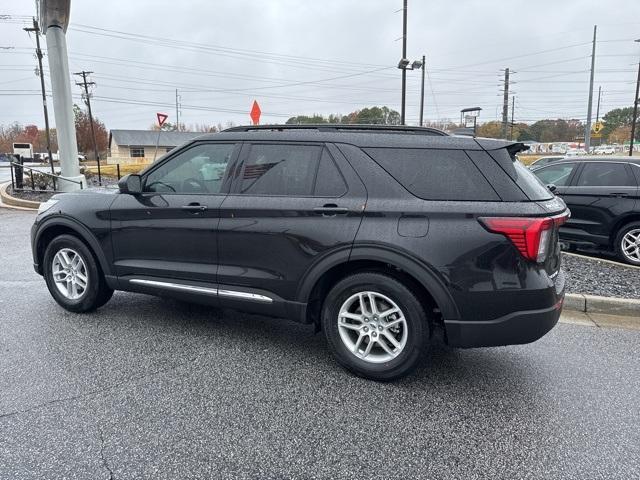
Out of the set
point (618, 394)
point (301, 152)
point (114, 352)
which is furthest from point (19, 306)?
point (618, 394)

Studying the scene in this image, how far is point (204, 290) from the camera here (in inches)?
159

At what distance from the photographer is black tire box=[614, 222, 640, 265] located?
23.5 feet

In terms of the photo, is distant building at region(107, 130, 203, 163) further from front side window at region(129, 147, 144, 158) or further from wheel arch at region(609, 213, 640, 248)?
wheel arch at region(609, 213, 640, 248)

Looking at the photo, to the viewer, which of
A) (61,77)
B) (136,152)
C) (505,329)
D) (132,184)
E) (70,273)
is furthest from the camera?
(136,152)

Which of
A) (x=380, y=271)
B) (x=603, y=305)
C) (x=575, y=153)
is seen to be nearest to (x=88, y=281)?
(x=380, y=271)

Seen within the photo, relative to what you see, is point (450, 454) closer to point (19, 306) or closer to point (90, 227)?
point (90, 227)

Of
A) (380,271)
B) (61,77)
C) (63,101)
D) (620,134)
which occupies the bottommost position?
(380,271)

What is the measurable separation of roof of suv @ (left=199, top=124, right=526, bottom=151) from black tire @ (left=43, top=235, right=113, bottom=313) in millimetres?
1710

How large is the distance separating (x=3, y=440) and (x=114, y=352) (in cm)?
124

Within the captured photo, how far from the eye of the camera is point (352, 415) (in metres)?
3.04

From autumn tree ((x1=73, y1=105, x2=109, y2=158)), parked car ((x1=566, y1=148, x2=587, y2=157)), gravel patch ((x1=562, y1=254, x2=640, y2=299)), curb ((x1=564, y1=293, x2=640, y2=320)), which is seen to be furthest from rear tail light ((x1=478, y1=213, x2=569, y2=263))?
autumn tree ((x1=73, y1=105, x2=109, y2=158))

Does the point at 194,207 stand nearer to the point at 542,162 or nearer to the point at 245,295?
the point at 245,295

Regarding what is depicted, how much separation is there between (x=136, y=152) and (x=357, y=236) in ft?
256

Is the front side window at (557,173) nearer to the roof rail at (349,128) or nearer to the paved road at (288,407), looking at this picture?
the paved road at (288,407)
